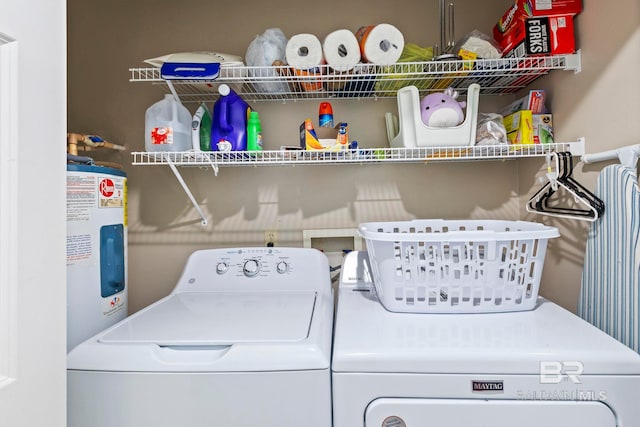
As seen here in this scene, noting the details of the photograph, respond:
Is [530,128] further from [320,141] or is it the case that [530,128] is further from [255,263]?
[255,263]

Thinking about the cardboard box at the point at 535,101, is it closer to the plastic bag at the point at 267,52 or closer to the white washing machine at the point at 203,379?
the plastic bag at the point at 267,52

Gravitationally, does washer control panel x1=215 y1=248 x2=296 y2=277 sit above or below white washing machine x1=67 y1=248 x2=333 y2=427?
above

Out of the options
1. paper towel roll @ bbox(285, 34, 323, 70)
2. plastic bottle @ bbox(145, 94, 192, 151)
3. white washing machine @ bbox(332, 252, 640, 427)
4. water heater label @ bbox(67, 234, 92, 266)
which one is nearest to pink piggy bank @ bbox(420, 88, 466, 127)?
paper towel roll @ bbox(285, 34, 323, 70)

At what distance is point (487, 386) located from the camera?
90 centimetres

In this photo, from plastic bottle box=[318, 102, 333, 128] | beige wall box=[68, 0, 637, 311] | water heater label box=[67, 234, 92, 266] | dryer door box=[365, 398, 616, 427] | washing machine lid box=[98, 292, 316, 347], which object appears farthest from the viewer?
beige wall box=[68, 0, 637, 311]

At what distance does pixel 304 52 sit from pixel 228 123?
1.31 ft

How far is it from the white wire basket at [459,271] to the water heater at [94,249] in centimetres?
94

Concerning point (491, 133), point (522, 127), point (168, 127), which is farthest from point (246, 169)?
point (522, 127)

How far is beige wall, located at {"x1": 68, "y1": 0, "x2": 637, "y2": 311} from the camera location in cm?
186

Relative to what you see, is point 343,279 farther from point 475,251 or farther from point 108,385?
point 108,385

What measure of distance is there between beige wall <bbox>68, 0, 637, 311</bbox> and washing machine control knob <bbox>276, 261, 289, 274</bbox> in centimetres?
31

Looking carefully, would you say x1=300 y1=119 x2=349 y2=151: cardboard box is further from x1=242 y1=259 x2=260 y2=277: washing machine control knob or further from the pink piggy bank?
x1=242 y1=259 x2=260 y2=277: washing machine control knob

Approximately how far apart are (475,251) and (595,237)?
0.42m
